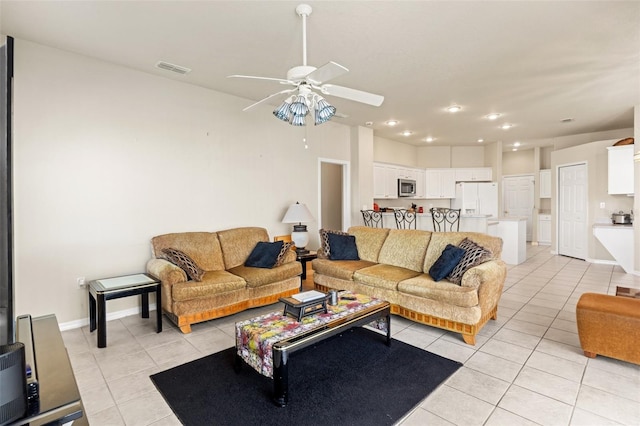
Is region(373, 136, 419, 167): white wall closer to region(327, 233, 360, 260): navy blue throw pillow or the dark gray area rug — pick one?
region(327, 233, 360, 260): navy blue throw pillow

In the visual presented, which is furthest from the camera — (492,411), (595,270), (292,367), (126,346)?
(595,270)

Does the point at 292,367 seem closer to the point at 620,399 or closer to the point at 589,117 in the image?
the point at 620,399

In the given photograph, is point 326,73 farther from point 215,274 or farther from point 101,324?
point 101,324

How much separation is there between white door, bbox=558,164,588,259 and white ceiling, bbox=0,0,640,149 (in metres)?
2.61

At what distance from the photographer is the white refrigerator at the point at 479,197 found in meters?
8.23

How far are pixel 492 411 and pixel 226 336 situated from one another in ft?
7.70

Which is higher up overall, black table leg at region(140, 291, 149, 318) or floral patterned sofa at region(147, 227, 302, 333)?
floral patterned sofa at region(147, 227, 302, 333)

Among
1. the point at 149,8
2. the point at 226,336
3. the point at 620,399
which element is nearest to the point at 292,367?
the point at 226,336

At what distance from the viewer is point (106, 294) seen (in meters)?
2.95

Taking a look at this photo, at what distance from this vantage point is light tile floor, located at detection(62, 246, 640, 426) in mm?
1974

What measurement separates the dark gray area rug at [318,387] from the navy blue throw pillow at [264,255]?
1.36 meters

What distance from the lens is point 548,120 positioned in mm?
6094

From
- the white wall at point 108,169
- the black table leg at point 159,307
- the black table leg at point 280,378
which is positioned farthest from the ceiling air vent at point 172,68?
the black table leg at point 280,378

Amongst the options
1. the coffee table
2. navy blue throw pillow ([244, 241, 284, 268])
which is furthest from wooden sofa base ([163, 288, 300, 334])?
the coffee table
